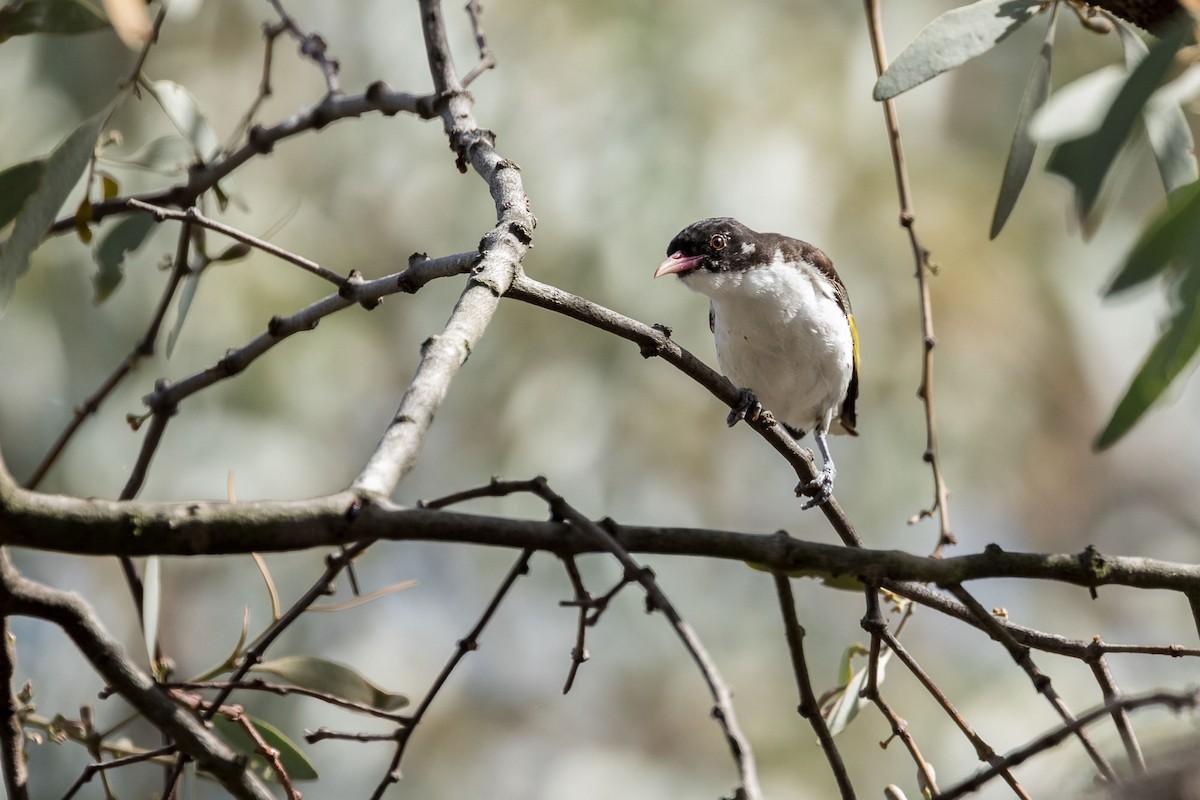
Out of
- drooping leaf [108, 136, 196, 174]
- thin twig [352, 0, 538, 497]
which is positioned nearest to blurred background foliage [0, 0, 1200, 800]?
drooping leaf [108, 136, 196, 174]

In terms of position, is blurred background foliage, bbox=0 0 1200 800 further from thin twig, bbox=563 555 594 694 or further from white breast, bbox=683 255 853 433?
thin twig, bbox=563 555 594 694

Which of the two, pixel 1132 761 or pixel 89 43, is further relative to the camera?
pixel 89 43

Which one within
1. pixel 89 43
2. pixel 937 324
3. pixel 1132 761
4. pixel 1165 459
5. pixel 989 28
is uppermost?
pixel 89 43

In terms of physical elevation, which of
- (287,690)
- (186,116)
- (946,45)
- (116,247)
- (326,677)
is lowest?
(287,690)

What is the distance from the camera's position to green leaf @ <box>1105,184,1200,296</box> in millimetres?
1289

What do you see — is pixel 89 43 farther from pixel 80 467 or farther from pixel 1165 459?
pixel 1165 459

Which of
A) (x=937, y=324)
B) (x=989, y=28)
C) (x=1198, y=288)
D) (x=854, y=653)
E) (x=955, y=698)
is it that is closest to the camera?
(x=1198, y=288)

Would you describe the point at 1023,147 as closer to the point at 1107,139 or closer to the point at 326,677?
the point at 1107,139

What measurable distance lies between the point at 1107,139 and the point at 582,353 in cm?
651

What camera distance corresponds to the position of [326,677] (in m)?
2.69

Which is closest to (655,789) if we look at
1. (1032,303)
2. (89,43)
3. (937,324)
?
(937,324)

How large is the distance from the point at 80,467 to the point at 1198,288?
6.40 metres

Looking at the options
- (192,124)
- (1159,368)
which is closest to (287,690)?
(1159,368)

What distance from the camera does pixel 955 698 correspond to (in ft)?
25.5
